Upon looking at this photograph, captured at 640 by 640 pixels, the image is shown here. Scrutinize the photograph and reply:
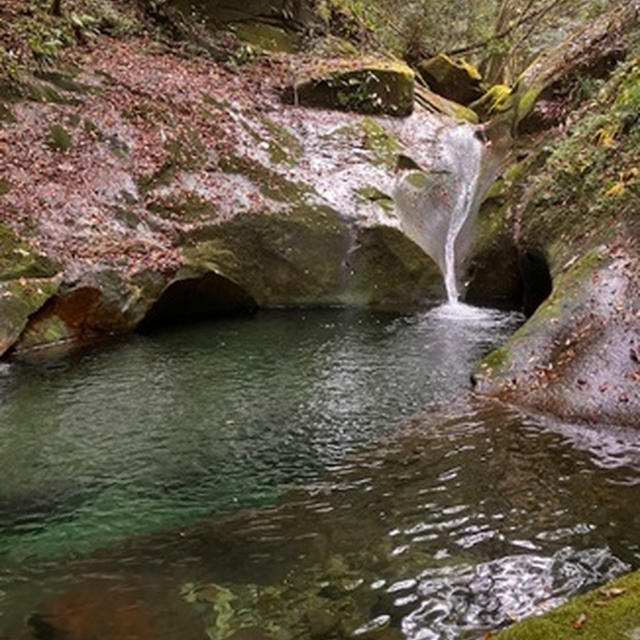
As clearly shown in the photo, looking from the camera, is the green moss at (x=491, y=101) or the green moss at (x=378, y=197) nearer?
the green moss at (x=378, y=197)

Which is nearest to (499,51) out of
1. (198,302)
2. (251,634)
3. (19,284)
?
(198,302)

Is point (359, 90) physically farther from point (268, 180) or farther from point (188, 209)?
point (188, 209)

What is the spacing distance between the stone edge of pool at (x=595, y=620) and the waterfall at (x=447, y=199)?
470 inches

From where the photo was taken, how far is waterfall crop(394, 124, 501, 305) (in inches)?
579

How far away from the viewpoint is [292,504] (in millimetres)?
5598

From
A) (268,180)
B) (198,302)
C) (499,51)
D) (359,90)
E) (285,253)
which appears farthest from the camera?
(499,51)

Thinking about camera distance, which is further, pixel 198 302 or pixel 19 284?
pixel 198 302

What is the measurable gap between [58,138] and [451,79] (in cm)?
1738

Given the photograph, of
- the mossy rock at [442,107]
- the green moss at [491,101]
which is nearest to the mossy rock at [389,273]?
the mossy rock at [442,107]

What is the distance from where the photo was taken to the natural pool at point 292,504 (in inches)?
163

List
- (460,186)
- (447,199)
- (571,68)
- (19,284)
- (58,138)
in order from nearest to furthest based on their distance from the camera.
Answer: (19,284) < (58,138) < (571,68) < (447,199) < (460,186)

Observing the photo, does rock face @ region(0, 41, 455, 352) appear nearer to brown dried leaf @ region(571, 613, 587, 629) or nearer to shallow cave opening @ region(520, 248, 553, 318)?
shallow cave opening @ region(520, 248, 553, 318)

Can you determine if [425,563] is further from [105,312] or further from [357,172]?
[357,172]

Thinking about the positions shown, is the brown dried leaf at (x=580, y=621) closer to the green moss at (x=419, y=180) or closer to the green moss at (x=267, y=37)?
the green moss at (x=419, y=180)
